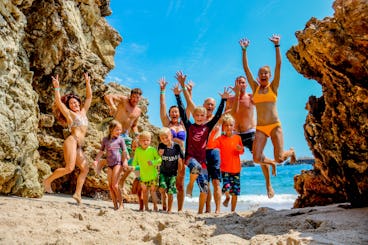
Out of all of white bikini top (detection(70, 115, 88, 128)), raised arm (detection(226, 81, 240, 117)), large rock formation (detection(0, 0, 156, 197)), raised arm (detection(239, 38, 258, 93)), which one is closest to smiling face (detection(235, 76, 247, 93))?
raised arm (detection(226, 81, 240, 117))

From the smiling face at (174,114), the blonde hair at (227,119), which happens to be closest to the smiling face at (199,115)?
the blonde hair at (227,119)

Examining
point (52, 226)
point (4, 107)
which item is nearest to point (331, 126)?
point (52, 226)

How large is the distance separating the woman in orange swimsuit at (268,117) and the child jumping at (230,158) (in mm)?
621

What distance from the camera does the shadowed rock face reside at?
4121 mm

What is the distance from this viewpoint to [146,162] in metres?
6.13

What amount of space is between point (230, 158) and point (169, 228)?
8.85 ft

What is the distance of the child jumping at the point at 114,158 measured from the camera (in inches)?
227

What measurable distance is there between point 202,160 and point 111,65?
9.22 metres

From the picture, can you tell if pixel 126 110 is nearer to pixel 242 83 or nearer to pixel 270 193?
pixel 242 83

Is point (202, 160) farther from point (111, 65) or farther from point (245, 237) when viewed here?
point (111, 65)

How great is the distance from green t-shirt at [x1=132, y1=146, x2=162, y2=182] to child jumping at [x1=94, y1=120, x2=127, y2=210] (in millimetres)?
318

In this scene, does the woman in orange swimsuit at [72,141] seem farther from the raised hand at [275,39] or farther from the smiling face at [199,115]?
the raised hand at [275,39]

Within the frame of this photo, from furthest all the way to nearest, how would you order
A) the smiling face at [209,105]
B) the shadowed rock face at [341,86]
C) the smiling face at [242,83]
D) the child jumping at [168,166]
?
1. the smiling face at [242,83]
2. the smiling face at [209,105]
3. the child jumping at [168,166]
4. the shadowed rock face at [341,86]

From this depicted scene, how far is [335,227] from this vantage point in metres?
3.76
